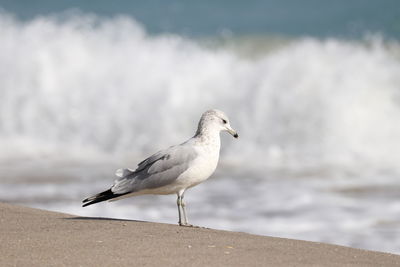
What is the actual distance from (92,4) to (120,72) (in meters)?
10.2

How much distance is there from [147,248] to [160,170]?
1.46 meters

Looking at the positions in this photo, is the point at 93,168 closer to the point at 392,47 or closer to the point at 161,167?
the point at 161,167

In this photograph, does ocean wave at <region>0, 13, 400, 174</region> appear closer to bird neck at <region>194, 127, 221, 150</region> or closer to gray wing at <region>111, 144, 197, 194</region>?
bird neck at <region>194, 127, 221, 150</region>

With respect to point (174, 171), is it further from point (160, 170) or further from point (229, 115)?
point (229, 115)

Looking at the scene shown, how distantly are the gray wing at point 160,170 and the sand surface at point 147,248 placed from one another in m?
0.45

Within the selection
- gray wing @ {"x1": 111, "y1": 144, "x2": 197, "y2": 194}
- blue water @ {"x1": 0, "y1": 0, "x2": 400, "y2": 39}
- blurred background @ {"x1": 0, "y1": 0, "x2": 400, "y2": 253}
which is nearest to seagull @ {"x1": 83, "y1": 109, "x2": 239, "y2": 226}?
gray wing @ {"x1": 111, "y1": 144, "x2": 197, "y2": 194}

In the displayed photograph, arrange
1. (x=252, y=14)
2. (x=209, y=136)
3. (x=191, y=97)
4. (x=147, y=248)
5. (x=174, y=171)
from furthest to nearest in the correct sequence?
(x=252, y=14) → (x=191, y=97) → (x=209, y=136) → (x=174, y=171) → (x=147, y=248)

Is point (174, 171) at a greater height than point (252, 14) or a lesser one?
lesser

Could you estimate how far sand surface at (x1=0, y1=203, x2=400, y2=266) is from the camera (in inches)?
187

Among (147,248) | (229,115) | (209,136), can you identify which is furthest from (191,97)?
(147,248)

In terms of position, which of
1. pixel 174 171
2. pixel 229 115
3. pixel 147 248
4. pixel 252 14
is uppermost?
pixel 252 14

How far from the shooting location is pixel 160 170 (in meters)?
6.44

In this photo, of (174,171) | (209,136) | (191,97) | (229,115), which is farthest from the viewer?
(191,97)

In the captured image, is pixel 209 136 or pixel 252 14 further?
pixel 252 14
